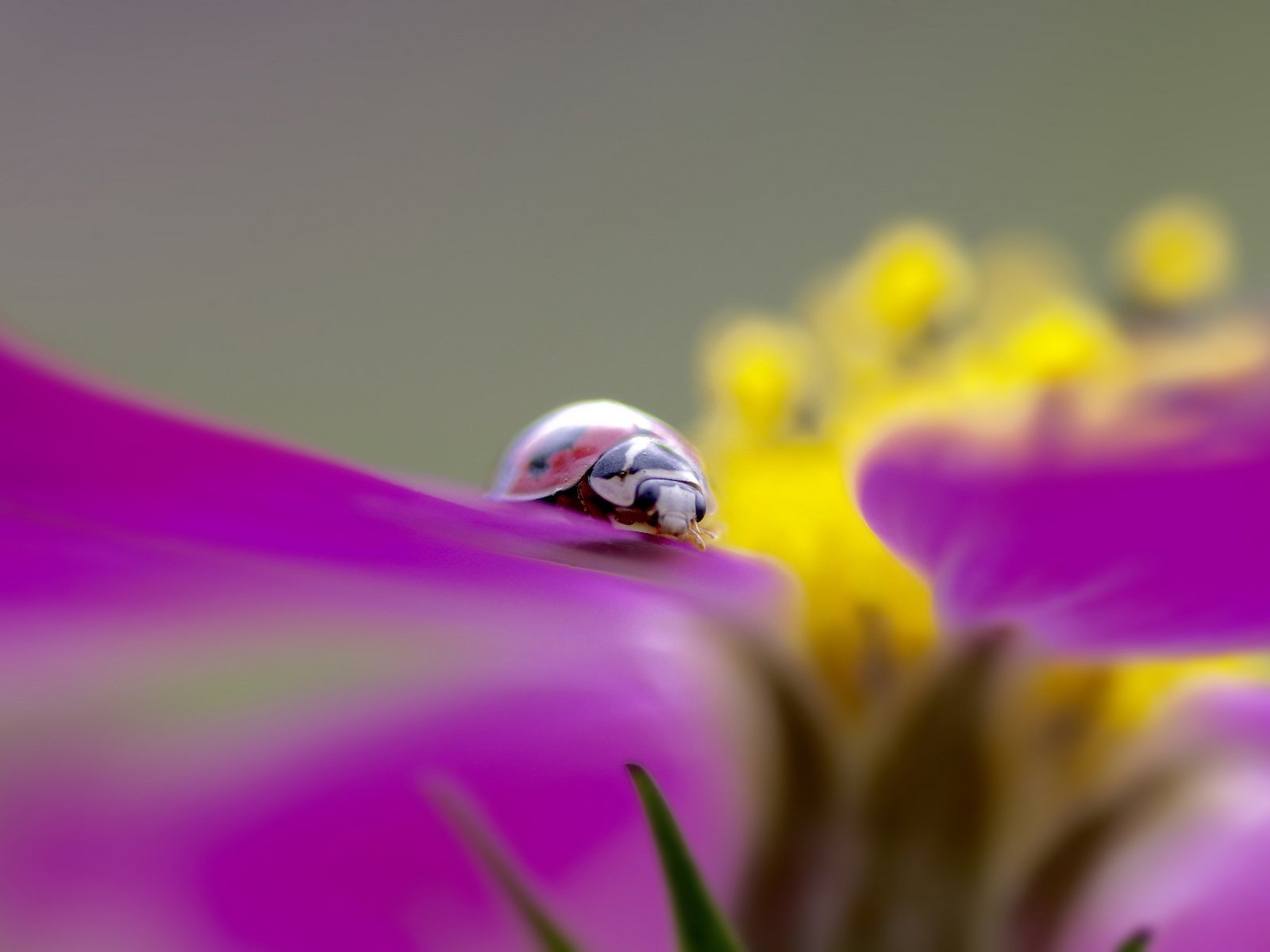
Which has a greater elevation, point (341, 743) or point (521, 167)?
point (521, 167)

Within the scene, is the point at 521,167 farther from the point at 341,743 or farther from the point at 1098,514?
the point at 1098,514

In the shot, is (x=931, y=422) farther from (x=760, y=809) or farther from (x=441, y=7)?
(x=441, y=7)

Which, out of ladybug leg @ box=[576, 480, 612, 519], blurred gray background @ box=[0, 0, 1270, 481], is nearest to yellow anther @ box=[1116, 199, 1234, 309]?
ladybug leg @ box=[576, 480, 612, 519]

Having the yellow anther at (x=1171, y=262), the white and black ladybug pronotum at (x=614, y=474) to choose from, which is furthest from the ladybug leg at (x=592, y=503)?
the yellow anther at (x=1171, y=262)

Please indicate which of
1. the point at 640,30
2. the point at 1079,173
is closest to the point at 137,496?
the point at 640,30

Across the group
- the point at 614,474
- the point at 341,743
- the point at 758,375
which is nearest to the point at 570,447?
the point at 614,474

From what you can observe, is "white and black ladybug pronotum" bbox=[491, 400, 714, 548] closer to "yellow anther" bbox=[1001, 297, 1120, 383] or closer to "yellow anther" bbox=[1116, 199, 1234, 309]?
"yellow anther" bbox=[1001, 297, 1120, 383]
